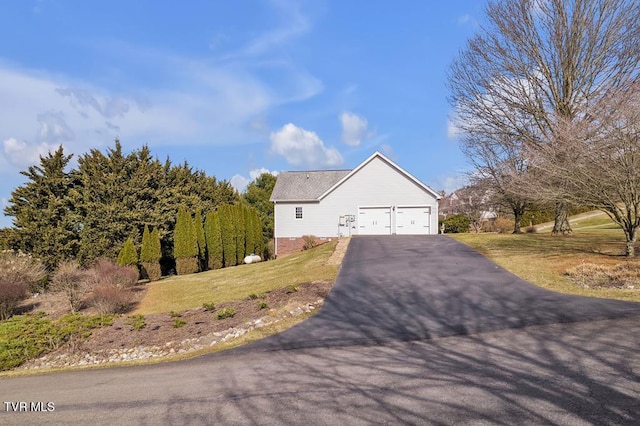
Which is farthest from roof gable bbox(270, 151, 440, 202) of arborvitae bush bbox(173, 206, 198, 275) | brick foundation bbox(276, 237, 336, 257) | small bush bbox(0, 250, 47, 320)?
small bush bbox(0, 250, 47, 320)

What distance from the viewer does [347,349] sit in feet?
Result: 25.2

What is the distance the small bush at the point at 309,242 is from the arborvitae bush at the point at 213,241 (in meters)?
6.02

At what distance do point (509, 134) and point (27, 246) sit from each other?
2902 centimetres

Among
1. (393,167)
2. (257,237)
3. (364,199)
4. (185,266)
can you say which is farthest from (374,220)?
(185,266)

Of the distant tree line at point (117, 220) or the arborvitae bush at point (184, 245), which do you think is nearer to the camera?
the distant tree line at point (117, 220)

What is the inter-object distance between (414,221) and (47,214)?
23.5 meters

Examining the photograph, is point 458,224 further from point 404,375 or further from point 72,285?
point 404,375

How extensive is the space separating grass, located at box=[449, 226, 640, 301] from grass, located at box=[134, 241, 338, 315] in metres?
6.57

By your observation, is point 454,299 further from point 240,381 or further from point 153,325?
point 153,325

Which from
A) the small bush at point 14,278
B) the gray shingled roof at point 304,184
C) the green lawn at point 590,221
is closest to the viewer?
the small bush at point 14,278

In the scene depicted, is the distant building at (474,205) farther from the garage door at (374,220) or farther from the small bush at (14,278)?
the small bush at (14,278)

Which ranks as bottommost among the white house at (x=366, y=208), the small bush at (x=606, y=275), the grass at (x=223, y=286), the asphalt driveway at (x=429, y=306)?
the grass at (x=223, y=286)

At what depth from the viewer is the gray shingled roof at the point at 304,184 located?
33031 mm

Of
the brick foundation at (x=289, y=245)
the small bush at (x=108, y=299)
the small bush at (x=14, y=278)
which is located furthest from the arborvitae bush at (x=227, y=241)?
the small bush at (x=108, y=299)
